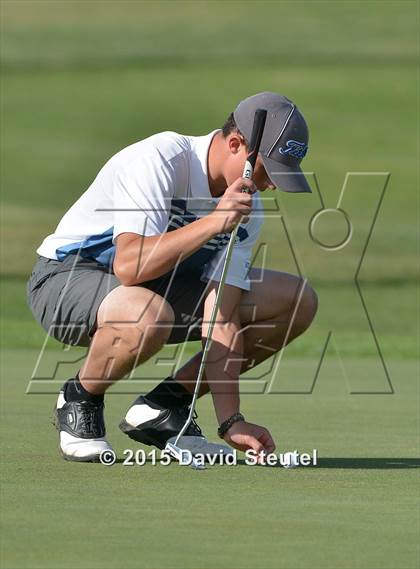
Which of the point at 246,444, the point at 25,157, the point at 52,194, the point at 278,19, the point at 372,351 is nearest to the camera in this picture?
the point at 246,444

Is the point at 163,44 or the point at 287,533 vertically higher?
the point at 287,533

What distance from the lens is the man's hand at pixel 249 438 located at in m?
5.91

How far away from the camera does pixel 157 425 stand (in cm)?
635

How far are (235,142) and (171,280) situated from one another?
0.78 m

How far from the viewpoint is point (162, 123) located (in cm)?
3328

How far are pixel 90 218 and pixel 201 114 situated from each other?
2826 cm

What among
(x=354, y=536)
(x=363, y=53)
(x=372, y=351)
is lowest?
(x=363, y=53)

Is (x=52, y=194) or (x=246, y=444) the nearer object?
(x=246, y=444)

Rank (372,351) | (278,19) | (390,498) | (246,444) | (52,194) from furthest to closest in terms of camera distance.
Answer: (278,19)
(52,194)
(372,351)
(246,444)
(390,498)

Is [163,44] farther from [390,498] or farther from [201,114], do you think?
[390,498]

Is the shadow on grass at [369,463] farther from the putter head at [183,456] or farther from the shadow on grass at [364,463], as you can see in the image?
the putter head at [183,456]

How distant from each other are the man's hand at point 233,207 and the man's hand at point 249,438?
84 cm

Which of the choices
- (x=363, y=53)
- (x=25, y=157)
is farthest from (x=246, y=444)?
(x=363, y=53)

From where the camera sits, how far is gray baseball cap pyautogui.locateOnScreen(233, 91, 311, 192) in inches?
228
